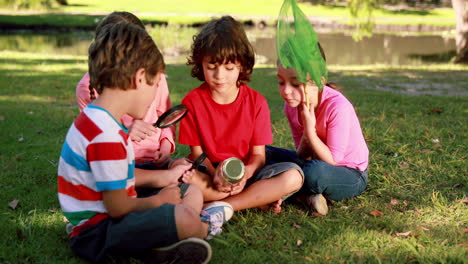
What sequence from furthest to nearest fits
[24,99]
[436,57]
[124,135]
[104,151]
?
[436,57] < [24,99] < [124,135] < [104,151]

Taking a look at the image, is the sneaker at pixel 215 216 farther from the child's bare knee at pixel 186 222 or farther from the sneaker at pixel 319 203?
the sneaker at pixel 319 203

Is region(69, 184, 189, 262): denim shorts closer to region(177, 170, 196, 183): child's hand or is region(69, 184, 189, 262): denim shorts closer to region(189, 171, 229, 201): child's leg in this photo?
region(177, 170, 196, 183): child's hand

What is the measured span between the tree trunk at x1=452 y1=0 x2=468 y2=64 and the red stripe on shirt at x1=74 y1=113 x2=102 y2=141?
12166mm

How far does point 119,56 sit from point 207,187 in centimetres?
110

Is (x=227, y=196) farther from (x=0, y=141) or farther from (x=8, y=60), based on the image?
(x=8, y=60)

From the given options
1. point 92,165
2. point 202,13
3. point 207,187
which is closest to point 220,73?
point 207,187

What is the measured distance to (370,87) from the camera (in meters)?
8.53

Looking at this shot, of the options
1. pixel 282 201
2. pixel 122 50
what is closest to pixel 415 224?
pixel 282 201

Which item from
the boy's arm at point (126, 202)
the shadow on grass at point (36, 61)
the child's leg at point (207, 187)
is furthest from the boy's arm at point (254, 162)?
the shadow on grass at point (36, 61)

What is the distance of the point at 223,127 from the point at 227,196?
17.6 inches

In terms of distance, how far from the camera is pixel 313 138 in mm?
3010

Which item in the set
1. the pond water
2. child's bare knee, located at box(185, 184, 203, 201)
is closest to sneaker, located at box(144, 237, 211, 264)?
child's bare knee, located at box(185, 184, 203, 201)

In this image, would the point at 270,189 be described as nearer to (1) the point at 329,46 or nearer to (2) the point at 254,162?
(2) the point at 254,162

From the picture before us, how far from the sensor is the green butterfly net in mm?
2787
